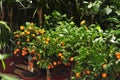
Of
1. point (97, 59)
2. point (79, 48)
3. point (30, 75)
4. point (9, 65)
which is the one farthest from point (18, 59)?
point (97, 59)

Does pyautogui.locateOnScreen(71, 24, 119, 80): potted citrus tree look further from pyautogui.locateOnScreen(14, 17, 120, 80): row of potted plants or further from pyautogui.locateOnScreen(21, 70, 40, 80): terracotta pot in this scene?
pyautogui.locateOnScreen(21, 70, 40, 80): terracotta pot

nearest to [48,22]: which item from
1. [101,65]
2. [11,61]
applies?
[11,61]

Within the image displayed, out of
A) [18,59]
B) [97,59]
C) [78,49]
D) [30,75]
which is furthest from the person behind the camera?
[18,59]

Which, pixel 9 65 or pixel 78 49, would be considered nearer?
pixel 78 49

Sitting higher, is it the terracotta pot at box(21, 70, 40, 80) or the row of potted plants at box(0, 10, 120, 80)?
the row of potted plants at box(0, 10, 120, 80)

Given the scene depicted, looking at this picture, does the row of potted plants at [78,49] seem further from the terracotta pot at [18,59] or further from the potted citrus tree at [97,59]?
the terracotta pot at [18,59]

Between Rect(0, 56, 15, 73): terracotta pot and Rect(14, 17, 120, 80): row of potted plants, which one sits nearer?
Rect(14, 17, 120, 80): row of potted plants

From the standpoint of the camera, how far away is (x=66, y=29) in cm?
176

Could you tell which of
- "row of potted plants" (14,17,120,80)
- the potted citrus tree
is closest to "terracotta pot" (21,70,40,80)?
"row of potted plants" (14,17,120,80)

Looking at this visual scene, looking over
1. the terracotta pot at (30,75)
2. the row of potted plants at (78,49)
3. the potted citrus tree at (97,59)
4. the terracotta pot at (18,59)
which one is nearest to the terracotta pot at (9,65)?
the terracotta pot at (18,59)

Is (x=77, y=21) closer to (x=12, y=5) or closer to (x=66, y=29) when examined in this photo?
(x=66, y=29)

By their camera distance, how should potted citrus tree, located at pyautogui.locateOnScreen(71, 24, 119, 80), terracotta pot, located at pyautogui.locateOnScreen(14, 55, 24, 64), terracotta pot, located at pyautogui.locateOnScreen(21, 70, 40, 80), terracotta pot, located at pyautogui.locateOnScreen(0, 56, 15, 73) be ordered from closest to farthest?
potted citrus tree, located at pyautogui.locateOnScreen(71, 24, 119, 80) → terracotta pot, located at pyautogui.locateOnScreen(21, 70, 40, 80) → terracotta pot, located at pyautogui.locateOnScreen(0, 56, 15, 73) → terracotta pot, located at pyautogui.locateOnScreen(14, 55, 24, 64)

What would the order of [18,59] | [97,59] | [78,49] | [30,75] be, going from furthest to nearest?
1. [18,59]
2. [30,75]
3. [78,49]
4. [97,59]

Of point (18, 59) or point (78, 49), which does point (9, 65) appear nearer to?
point (18, 59)
